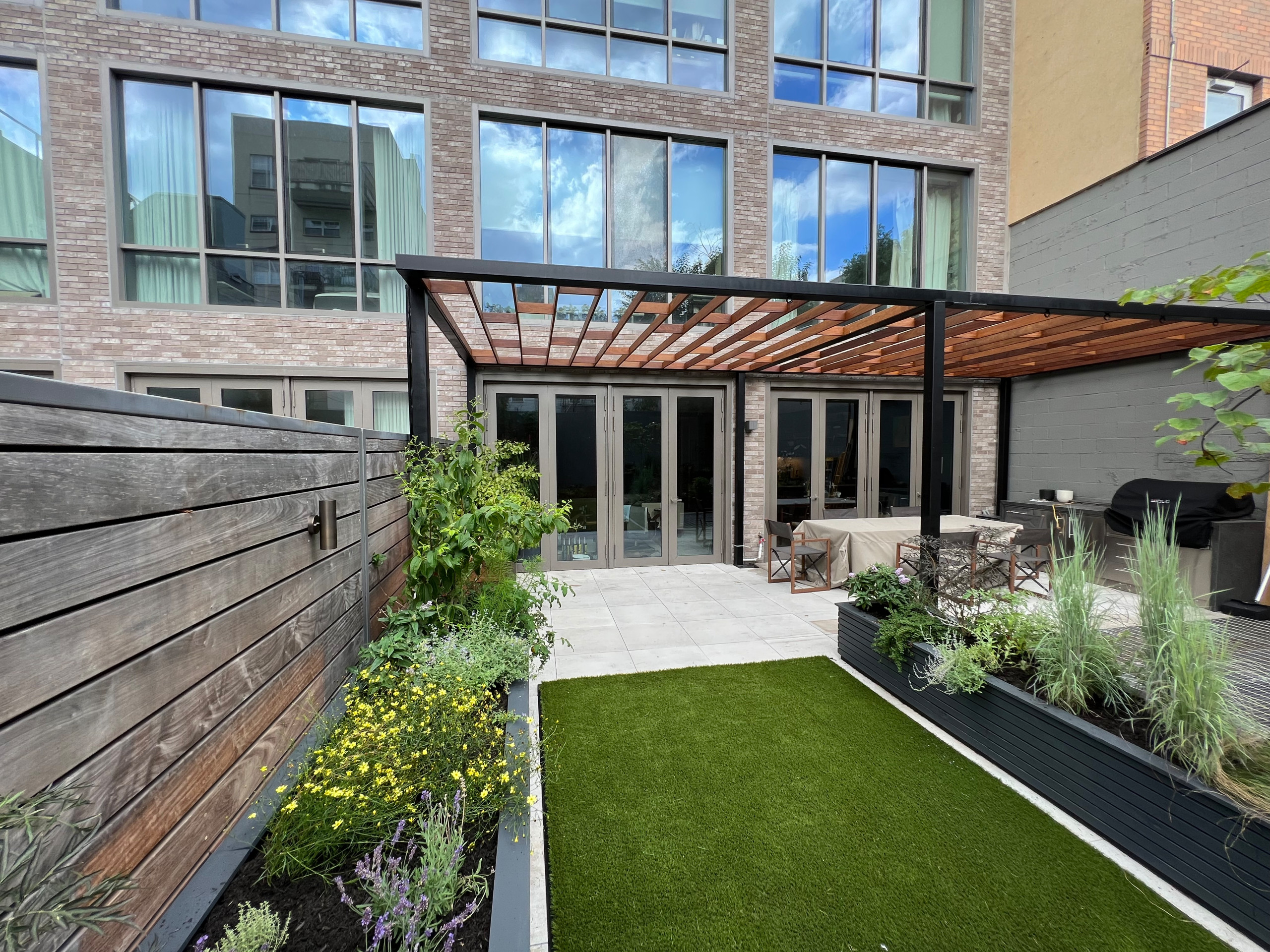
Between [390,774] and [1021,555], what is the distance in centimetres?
719

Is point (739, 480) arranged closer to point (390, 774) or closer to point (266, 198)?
point (390, 774)

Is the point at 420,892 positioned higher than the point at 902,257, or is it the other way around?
the point at 902,257

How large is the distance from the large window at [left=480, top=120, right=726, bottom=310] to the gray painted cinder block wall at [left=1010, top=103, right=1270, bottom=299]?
4.76 m

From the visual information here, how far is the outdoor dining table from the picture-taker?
6.09 m

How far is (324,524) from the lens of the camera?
2479mm

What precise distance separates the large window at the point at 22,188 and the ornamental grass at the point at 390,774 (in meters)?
6.81

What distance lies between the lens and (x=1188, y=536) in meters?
5.27

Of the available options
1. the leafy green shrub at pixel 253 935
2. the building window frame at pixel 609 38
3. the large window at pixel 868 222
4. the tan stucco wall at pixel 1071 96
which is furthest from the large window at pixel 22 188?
the tan stucco wall at pixel 1071 96

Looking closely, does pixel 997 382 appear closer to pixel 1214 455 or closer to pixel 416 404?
pixel 1214 455

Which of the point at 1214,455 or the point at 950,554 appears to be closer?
the point at 1214,455

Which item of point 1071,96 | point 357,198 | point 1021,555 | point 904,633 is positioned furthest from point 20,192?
point 1071,96

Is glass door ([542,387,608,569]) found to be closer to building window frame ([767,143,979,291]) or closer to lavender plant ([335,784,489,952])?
building window frame ([767,143,979,291])

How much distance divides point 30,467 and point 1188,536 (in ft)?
26.3

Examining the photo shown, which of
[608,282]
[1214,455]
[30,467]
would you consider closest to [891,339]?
[608,282]
